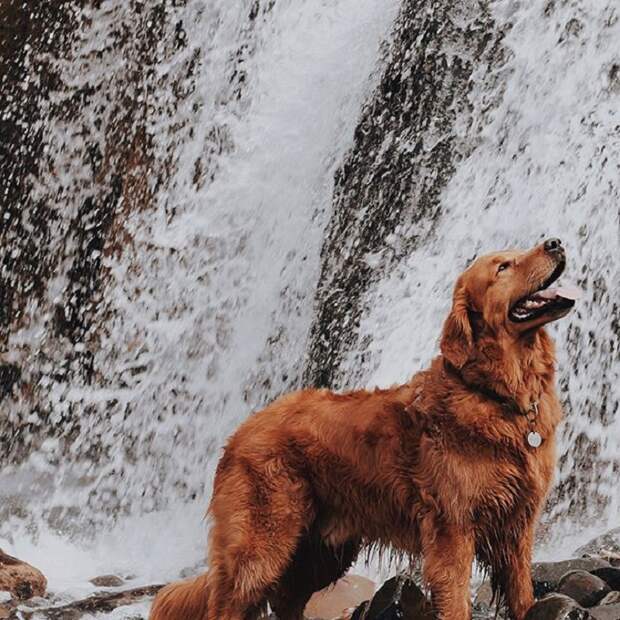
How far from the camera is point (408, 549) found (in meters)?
5.22

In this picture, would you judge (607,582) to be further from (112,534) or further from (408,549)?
(112,534)

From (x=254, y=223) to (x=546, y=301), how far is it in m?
7.59

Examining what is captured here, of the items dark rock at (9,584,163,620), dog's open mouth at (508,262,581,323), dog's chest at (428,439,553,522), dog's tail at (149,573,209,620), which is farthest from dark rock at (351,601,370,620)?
dark rock at (9,584,163,620)

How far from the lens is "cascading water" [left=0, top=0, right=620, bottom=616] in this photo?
9.38m

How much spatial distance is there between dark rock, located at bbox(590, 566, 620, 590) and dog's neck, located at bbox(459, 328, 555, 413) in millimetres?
1260

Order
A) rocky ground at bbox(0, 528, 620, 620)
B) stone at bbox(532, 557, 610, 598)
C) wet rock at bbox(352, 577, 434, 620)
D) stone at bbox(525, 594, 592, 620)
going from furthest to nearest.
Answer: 1. stone at bbox(532, 557, 610, 598)
2. wet rock at bbox(352, 577, 434, 620)
3. rocky ground at bbox(0, 528, 620, 620)
4. stone at bbox(525, 594, 592, 620)

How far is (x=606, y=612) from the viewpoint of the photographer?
495 cm

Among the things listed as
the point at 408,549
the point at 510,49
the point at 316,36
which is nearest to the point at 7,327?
the point at 316,36

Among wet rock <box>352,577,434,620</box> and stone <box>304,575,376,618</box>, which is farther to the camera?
stone <box>304,575,376,618</box>

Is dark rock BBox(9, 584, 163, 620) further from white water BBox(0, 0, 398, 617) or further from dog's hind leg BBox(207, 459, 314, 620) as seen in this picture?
dog's hind leg BBox(207, 459, 314, 620)

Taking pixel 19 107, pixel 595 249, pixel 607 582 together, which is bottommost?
pixel 607 582

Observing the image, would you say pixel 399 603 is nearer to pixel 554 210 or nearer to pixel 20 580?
pixel 20 580

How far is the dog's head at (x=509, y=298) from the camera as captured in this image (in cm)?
499

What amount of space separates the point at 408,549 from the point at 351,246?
608 centimetres
